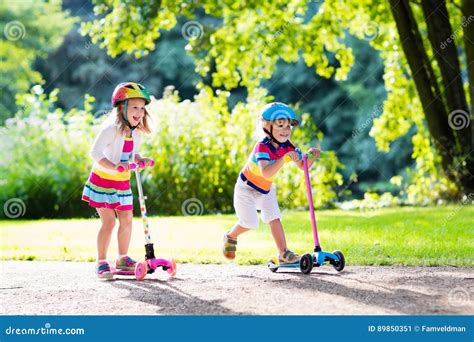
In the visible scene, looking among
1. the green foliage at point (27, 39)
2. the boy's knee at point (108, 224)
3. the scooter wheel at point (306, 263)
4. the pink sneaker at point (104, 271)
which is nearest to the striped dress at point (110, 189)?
the boy's knee at point (108, 224)

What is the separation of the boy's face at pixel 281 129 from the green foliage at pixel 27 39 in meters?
19.8

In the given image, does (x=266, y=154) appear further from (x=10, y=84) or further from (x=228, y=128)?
(x=10, y=84)

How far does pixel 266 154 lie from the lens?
590 centimetres

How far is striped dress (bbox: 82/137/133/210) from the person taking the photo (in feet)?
19.6

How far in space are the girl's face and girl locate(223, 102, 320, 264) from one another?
869mm

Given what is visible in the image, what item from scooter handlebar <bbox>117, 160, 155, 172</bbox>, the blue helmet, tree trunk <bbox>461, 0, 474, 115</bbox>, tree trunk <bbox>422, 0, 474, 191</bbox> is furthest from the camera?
tree trunk <bbox>422, 0, 474, 191</bbox>

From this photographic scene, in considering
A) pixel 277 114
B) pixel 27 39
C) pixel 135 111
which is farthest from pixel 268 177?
pixel 27 39

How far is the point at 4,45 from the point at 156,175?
14.9 meters

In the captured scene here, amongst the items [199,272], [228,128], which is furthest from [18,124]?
[199,272]

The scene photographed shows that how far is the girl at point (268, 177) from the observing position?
5.89m

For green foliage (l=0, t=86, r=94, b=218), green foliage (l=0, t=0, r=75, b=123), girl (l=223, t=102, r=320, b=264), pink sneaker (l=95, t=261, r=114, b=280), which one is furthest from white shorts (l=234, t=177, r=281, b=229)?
green foliage (l=0, t=0, r=75, b=123)

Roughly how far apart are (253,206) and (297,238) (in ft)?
7.27

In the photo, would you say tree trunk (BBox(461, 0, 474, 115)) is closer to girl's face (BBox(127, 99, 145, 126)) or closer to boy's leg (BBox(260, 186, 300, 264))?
boy's leg (BBox(260, 186, 300, 264))

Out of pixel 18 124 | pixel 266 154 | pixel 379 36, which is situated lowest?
pixel 266 154
